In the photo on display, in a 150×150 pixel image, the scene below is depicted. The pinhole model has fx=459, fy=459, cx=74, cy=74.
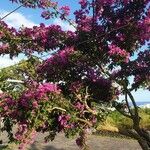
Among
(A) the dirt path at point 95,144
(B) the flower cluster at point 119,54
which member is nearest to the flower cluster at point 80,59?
(B) the flower cluster at point 119,54

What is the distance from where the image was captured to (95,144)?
1867 cm

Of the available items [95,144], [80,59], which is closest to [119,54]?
[80,59]

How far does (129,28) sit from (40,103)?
101 inches

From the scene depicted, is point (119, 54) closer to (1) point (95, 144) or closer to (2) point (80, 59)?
(2) point (80, 59)

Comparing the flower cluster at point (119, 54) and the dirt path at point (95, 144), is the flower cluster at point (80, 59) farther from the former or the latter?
the dirt path at point (95, 144)

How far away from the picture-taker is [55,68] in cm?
963

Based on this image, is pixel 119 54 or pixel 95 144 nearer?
pixel 119 54

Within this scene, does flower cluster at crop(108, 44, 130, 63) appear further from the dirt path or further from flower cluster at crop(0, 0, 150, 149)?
the dirt path

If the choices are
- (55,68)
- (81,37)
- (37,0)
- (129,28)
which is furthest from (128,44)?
(37,0)

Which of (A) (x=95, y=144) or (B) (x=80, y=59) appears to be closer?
(B) (x=80, y=59)

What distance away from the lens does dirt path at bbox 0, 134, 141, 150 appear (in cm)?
1754

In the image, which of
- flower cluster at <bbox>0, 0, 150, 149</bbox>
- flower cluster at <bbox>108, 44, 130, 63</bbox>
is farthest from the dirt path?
flower cluster at <bbox>108, 44, 130, 63</bbox>

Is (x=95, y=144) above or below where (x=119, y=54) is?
below

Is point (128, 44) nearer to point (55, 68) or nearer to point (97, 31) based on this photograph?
point (97, 31)
